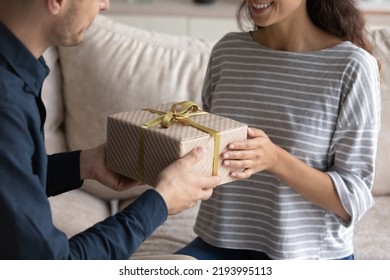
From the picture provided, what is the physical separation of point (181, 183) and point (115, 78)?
964 mm

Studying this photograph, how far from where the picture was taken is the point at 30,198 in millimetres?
1193

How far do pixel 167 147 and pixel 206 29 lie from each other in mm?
2325

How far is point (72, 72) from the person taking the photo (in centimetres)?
233

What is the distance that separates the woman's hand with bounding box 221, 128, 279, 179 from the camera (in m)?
1.52

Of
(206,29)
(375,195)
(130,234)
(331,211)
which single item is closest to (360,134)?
(331,211)

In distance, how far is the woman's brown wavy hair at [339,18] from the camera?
1723 mm

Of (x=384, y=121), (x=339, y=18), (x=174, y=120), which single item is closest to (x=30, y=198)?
(x=174, y=120)

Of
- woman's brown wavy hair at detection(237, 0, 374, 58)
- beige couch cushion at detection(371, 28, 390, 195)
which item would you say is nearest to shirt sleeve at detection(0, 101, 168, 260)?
woman's brown wavy hair at detection(237, 0, 374, 58)

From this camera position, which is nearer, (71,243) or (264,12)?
(71,243)

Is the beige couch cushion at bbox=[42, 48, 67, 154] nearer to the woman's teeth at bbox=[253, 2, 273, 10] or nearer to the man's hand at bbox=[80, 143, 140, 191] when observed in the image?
the man's hand at bbox=[80, 143, 140, 191]

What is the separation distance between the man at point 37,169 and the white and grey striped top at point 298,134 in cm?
34

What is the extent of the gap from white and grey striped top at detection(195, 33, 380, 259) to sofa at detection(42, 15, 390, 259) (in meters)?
0.45
